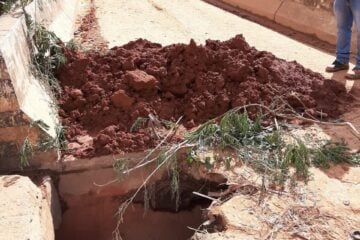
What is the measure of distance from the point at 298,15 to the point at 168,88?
346 cm

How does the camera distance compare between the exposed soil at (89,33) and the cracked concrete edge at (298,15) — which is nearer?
the exposed soil at (89,33)

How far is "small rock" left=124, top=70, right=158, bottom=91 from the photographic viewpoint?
179 inches

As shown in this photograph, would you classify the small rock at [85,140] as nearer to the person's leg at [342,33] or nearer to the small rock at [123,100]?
the small rock at [123,100]

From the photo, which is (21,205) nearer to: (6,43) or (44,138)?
(44,138)

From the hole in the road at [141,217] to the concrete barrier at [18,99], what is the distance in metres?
0.62

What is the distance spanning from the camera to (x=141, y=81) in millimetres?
4543

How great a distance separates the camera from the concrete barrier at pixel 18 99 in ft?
12.4

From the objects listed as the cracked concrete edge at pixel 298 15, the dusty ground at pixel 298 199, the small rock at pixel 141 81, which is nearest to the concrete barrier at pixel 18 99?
the small rock at pixel 141 81

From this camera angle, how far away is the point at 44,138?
4008 millimetres

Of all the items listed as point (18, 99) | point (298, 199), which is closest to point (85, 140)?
point (18, 99)

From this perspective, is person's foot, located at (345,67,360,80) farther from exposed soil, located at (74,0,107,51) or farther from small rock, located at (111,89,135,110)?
exposed soil, located at (74,0,107,51)

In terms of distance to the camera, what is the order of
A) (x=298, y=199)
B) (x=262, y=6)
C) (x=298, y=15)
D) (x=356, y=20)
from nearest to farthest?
(x=298, y=199) < (x=356, y=20) < (x=298, y=15) < (x=262, y=6)

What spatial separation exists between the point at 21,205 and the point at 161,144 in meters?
1.31

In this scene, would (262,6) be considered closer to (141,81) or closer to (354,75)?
(354,75)
